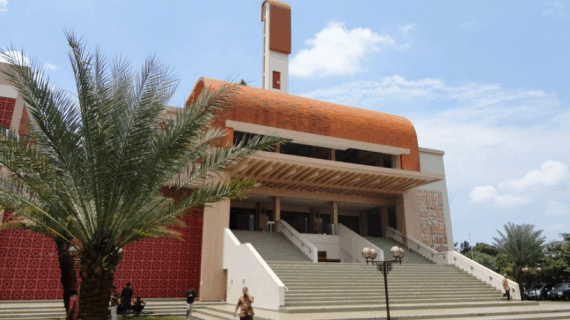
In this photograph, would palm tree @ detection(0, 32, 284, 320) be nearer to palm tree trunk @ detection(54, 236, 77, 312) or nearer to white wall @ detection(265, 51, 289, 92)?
palm tree trunk @ detection(54, 236, 77, 312)

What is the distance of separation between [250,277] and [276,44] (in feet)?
79.1

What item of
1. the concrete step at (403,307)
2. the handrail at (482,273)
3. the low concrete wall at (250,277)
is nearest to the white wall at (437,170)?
the handrail at (482,273)

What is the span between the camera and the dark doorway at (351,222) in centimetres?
2734

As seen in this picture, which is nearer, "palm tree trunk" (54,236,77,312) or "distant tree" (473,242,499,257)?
"palm tree trunk" (54,236,77,312)

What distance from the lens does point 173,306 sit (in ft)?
49.1

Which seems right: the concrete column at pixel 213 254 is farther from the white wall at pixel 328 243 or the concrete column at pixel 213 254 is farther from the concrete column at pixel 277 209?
the white wall at pixel 328 243

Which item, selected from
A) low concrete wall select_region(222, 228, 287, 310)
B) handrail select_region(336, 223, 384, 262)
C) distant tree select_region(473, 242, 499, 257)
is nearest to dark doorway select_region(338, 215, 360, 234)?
handrail select_region(336, 223, 384, 262)

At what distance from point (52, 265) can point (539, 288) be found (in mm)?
24295

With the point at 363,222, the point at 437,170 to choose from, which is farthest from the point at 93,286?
the point at 437,170

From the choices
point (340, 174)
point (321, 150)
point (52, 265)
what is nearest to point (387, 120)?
point (321, 150)

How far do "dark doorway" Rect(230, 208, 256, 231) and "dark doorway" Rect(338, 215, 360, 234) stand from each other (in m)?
6.27

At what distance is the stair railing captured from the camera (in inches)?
672

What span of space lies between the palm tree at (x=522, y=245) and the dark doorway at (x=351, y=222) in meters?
8.80

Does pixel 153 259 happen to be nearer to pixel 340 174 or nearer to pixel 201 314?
pixel 201 314
